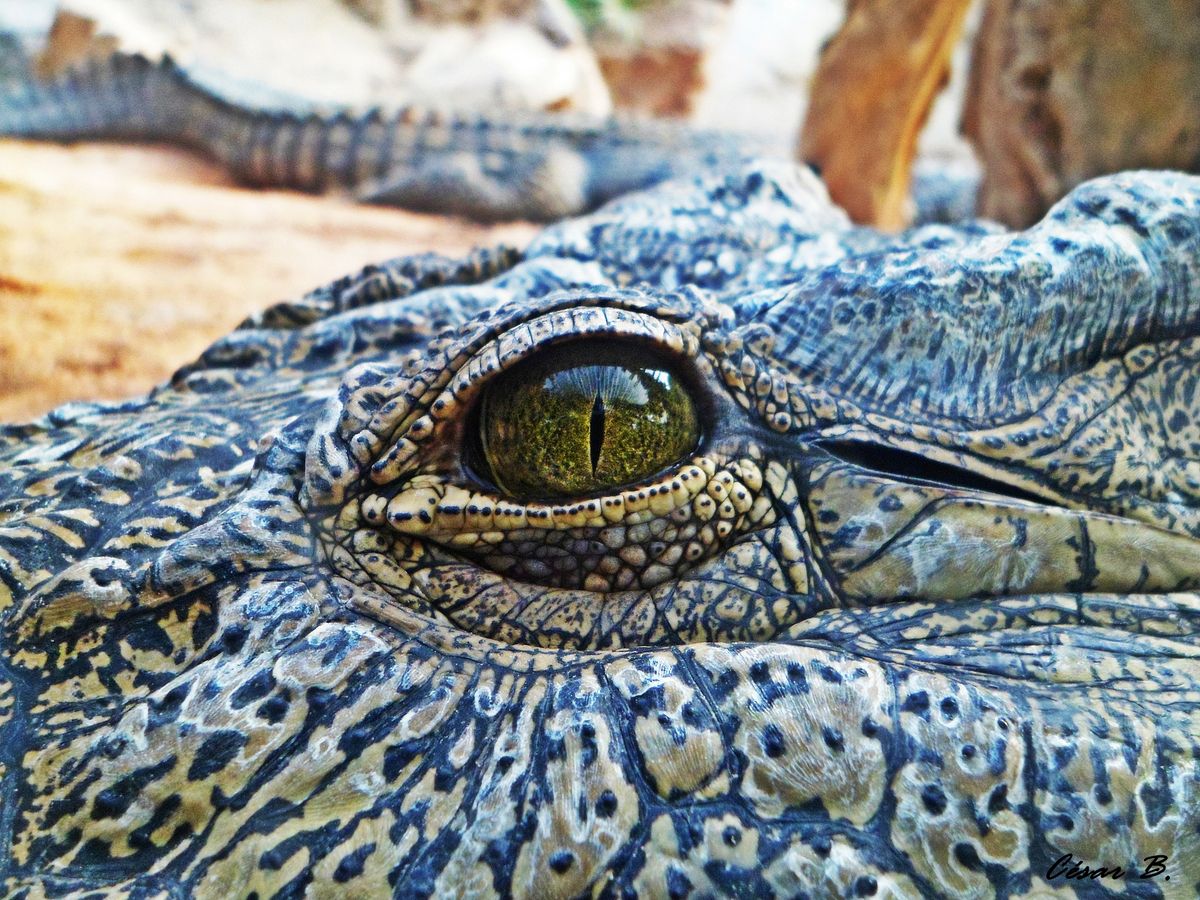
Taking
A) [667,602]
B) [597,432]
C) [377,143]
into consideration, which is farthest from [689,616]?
Result: [377,143]

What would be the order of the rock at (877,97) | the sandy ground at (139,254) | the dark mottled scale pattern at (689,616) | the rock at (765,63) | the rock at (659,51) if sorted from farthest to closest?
the rock at (765,63) < the rock at (659,51) < the rock at (877,97) < the sandy ground at (139,254) < the dark mottled scale pattern at (689,616)

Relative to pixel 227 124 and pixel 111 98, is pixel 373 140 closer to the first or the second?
pixel 227 124

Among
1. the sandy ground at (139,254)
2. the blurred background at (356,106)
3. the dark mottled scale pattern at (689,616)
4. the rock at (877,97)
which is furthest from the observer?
the rock at (877,97)

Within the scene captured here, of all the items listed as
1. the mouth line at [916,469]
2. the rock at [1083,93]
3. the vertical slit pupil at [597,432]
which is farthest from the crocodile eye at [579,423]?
the rock at [1083,93]

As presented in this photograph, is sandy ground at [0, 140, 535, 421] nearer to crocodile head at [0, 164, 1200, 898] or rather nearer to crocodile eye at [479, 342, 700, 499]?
crocodile head at [0, 164, 1200, 898]

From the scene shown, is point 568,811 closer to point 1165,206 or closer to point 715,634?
point 715,634

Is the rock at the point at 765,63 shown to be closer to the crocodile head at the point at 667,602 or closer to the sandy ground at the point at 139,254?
the sandy ground at the point at 139,254
